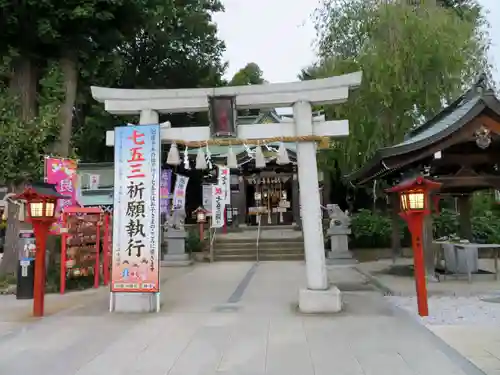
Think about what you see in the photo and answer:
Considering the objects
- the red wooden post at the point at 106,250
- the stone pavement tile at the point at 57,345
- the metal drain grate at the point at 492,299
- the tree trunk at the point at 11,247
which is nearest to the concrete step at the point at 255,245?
the red wooden post at the point at 106,250

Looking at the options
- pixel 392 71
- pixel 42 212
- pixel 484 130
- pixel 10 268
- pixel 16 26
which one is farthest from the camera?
pixel 392 71

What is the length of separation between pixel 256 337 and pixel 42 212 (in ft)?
15.0

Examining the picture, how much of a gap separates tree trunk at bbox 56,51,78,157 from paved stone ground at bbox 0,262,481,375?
5.39 m

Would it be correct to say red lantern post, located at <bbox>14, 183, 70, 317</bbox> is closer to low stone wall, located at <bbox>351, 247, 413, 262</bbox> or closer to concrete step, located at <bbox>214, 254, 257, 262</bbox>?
concrete step, located at <bbox>214, 254, 257, 262</bbox>

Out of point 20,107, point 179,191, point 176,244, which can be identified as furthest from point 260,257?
point 20,107

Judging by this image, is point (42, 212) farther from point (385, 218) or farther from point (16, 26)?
point (385, 218)

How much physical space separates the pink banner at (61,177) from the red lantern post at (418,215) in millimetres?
7583

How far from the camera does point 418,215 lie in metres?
7.68

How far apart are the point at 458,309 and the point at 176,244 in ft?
36.9

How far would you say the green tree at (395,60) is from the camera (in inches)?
549

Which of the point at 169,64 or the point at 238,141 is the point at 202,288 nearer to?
the point at 238,141

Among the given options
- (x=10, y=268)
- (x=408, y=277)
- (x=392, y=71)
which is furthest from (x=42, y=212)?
(x=392, y=71)

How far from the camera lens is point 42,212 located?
316 inches

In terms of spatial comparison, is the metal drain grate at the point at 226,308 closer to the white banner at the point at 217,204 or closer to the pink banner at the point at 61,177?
the pink banner at the point at 61,177
